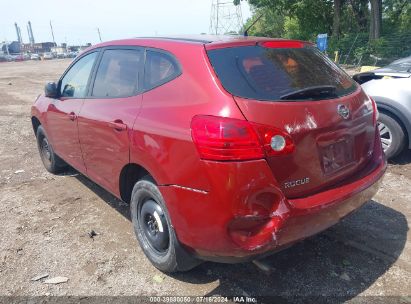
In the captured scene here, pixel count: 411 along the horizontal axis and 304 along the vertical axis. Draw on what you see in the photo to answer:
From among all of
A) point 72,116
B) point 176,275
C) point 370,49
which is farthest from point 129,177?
point 370,49

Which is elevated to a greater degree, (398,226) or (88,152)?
(88,152)

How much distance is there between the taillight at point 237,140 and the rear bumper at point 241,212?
6 centimetres

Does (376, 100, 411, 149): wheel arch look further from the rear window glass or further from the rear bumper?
the rear bumper

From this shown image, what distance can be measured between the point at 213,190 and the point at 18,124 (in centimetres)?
866

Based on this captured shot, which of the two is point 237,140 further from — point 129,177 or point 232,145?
point 129,177

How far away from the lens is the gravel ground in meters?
3.03

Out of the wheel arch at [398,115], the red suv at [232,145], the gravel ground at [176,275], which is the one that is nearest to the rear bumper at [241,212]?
the red suv at [232,145]

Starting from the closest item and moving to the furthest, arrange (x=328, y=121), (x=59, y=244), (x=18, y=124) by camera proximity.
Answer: (x=328, y=121) → (x=59, y=244) → (x=18, y=124)

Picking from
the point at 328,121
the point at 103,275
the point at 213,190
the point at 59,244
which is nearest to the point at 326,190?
the point at 328,121

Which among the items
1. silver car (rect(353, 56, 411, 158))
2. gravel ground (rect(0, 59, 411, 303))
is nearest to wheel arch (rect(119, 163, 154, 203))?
gravel ground (rect(0, 59, 411, 303))

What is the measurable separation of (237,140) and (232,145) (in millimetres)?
45

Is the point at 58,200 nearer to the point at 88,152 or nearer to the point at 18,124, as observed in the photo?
the point at 88,152

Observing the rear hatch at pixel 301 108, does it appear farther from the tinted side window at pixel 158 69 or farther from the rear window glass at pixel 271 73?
the tinted side window at pixel 158 69

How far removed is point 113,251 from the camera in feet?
12.0
